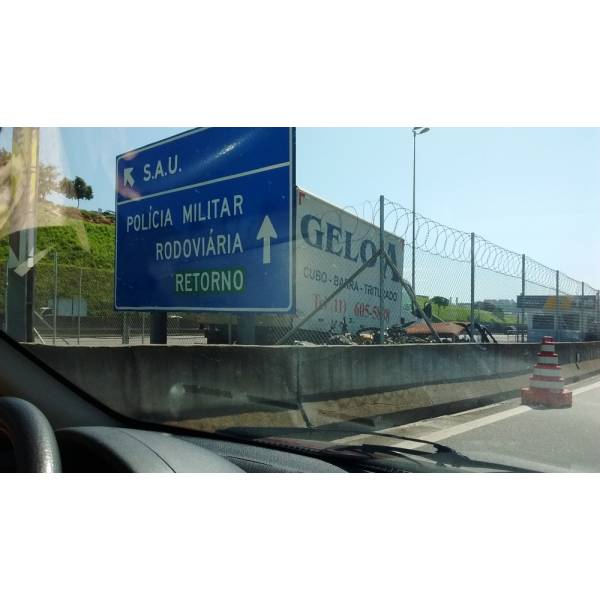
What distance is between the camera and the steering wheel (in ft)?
7.33

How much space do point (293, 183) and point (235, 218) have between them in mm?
986

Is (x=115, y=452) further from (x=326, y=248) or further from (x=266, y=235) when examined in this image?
(x=326, y=248)

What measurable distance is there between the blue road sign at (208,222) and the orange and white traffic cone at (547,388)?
3.82 m

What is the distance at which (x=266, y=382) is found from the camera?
20.4ft

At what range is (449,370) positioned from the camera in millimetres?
8797

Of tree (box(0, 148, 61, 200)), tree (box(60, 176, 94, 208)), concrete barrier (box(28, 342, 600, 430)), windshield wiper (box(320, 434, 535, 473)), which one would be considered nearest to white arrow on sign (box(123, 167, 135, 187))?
tree (box(60, 176, 94, 208))

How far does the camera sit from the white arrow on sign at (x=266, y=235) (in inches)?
270

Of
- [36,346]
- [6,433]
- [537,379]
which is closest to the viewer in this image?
[6,433]

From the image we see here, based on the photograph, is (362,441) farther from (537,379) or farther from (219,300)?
(537,379)

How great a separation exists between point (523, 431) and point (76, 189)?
5500 mm

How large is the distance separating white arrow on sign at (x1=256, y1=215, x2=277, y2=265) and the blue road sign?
0.01 meters

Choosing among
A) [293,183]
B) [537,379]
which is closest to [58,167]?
[293,183]

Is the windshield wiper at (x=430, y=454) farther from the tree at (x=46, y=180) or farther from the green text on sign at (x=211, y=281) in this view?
the tree at (x=46, y=180)

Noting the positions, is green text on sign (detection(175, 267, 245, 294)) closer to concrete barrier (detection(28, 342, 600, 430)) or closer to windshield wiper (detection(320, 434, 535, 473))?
→ concrete barrier (detection(28, 342, 600, 430))
